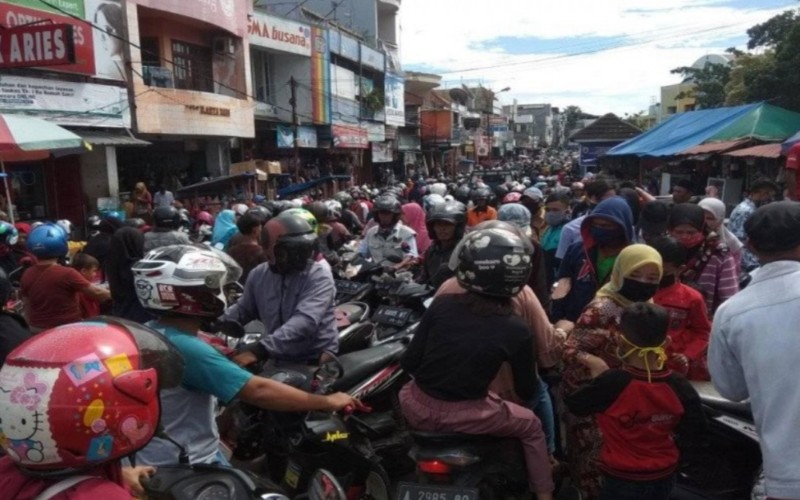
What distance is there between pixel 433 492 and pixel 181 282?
1.32 metres

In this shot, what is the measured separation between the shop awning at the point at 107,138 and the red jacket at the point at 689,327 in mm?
13630

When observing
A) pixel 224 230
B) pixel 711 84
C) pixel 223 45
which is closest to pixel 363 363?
pixel 224 230

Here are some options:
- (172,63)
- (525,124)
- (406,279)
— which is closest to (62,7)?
(172,63)

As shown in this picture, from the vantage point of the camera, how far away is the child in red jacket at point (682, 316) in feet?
10.7

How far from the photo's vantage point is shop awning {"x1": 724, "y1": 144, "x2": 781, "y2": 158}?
10957 millimetres

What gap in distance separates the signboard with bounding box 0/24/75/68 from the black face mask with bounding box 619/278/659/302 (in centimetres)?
1120

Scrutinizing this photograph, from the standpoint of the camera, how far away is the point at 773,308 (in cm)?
214

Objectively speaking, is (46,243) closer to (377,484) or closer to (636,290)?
(377,484)

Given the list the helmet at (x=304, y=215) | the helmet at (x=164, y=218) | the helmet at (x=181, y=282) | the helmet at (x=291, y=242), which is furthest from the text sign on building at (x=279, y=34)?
the helmet at (x=181, y=282)

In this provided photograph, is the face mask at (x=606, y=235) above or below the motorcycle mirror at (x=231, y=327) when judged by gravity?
above

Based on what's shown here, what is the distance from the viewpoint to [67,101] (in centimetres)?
1377

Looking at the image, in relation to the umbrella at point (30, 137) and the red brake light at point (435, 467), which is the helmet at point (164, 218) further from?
the red brake light at point (435, 467)

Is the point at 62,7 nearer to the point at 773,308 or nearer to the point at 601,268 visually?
the point at 601,268

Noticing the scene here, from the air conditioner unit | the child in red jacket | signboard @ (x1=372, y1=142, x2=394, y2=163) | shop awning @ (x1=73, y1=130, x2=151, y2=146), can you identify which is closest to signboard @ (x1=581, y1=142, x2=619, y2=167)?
the air conditioner unit
